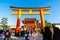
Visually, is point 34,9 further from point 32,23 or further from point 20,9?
point 32,23

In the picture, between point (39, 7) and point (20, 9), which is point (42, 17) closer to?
point (39, 7)

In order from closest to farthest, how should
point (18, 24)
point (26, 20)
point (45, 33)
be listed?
Result: point (45, 33)
point (18, 24)
point (26, 20)

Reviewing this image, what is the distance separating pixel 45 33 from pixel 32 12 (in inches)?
948

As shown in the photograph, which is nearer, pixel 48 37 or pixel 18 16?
pixel 48 37

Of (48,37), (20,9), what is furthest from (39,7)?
(48,37)

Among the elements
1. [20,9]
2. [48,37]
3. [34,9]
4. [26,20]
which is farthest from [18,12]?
[48,37]

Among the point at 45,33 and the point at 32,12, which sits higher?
the point at 32,12

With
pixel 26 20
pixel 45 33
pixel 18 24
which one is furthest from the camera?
pixel 26 20

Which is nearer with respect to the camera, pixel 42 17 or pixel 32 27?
pixel 42 17

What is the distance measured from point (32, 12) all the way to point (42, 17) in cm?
199

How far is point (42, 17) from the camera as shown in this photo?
31500mm

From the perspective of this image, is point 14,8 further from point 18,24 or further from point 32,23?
point 32,23

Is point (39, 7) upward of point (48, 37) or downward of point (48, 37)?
upward

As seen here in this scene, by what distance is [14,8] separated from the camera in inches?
1209
